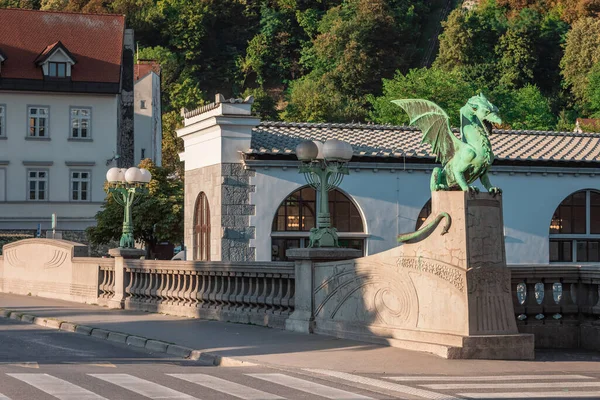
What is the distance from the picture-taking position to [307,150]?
21750mm

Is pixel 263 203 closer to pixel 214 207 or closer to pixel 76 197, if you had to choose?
pixel 214 207

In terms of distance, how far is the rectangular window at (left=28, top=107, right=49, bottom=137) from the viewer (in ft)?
208

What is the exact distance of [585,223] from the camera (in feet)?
123

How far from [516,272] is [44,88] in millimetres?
48931

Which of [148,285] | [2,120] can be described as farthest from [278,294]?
[2,120]

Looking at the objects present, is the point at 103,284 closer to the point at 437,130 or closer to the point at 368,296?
the point at 368,296

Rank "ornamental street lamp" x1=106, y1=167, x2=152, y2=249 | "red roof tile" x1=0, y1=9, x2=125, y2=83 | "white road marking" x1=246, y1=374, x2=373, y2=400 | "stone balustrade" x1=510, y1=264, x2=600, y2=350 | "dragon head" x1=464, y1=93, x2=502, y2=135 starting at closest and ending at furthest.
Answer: "white road marking" x1=246, y1=374, x2=373, y2=400
"dragon head" x1=464, y1=93, x2=502, y2=135
"stone balustrade" x1=510, y1=264, x2=600, y2=350
"ornamental street lamp" x1=106, y1=167, x2=152, y2=249
"red roof tile" x1=0, y1=9, x2=125, y2=83

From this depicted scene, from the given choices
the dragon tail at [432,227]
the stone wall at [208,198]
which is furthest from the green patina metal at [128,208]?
the dragon tail at [432,227]

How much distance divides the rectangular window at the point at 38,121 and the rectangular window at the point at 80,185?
2685 mm

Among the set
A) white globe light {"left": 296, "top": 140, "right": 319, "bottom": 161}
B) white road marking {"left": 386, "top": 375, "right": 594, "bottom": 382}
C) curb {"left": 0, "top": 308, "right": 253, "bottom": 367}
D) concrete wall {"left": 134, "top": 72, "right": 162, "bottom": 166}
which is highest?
concrete wall {"left": 134, "top": 72, "right": 162, "bottom": 166}

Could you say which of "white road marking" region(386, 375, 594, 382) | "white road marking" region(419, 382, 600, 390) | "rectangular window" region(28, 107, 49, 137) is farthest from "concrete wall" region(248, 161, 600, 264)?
"rectangular window" region(28, 107, 49, 137)

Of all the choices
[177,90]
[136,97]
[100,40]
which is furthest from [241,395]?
[177,90]

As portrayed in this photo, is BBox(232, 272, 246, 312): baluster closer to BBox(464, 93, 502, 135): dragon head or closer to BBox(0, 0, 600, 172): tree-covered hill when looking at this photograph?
BBox(464, 93, 502, 135): dragon head

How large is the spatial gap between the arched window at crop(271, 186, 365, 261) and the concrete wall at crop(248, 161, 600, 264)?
10.3 inches
